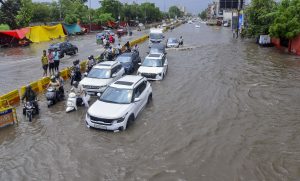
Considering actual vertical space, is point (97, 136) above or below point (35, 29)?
below

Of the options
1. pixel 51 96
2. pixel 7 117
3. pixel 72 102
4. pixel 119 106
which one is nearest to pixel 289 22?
pixel 72 102

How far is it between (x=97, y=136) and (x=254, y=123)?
638cm

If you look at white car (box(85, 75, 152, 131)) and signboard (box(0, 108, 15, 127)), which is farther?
signboard (box(0, 108, 15, 127))

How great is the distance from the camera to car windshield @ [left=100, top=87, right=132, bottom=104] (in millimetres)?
13070

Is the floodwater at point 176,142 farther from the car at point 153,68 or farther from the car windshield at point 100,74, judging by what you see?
the car windshield at point 100,74

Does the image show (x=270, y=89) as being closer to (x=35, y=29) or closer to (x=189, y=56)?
(x=189, y=56)

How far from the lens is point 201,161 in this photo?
1004 centimetres

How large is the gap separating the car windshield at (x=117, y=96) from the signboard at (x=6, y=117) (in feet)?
12.2

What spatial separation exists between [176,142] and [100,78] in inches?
301

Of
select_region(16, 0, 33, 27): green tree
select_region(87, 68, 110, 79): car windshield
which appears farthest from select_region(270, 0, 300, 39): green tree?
select_region(16, 0, 33, 27): green tree

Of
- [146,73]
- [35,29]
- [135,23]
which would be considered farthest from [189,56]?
[135,23]

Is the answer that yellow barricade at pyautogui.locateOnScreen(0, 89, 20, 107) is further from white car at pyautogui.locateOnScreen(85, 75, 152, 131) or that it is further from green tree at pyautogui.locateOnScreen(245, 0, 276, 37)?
green tree at pyautogui.locateOnScreen(245, 0, 276, 37)

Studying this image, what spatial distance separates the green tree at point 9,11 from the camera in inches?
2279

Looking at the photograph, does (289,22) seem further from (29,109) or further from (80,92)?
(29,109)
